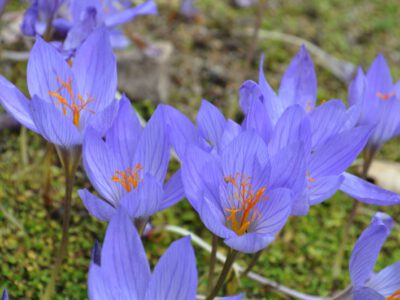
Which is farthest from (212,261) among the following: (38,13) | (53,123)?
(38,13)

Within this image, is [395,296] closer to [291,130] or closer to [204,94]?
[291,130]

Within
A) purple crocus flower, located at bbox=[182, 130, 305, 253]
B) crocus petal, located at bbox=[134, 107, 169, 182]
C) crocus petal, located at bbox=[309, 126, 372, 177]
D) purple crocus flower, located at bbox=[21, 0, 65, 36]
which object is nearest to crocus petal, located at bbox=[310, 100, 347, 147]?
crocus petal, located at bbox=[309, 126, 372, 177]

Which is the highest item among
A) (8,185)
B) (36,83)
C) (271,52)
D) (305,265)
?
(36,83)

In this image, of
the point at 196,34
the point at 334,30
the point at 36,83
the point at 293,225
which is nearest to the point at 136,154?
the point at 36,83

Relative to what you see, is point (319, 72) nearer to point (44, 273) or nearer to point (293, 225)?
point (293, 225)

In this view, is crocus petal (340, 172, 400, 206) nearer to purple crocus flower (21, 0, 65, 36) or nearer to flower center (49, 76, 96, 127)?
flower center (49, 76, 96, 127)

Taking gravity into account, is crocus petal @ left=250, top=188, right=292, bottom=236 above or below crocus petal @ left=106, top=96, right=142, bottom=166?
below

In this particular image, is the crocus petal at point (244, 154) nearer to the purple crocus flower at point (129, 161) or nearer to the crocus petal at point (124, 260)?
the purple crocus flower at point (129, 161)
